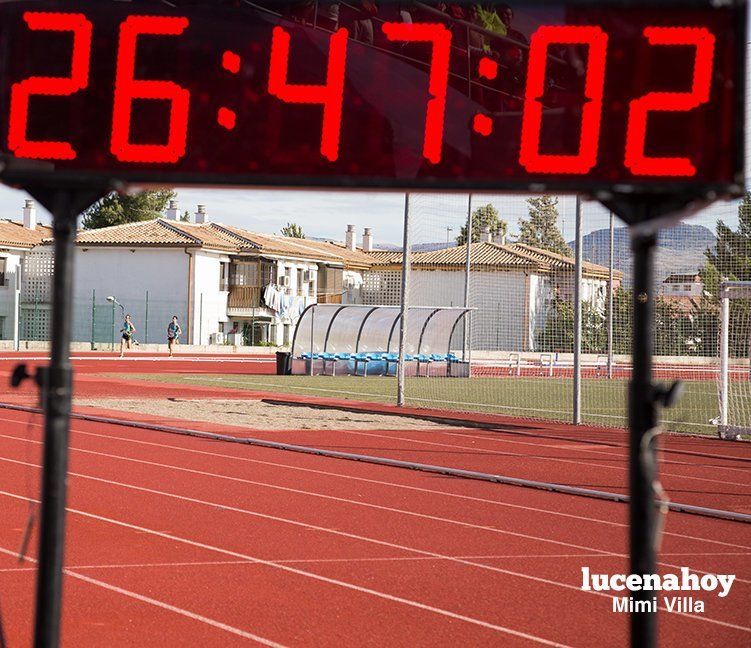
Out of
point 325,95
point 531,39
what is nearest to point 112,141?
point 325,95

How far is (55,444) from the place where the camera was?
385cm

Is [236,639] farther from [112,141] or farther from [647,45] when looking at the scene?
[647,45]

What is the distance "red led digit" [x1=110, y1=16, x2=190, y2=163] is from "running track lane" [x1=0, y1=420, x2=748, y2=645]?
3.09 meters

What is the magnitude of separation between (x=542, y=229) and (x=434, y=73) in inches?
740

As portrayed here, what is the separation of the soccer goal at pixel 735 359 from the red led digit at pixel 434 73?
1518cm

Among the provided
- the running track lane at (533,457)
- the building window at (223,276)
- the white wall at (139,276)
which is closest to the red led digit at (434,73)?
the running track lane at (533,457)

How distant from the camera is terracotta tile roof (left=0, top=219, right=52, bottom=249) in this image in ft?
193

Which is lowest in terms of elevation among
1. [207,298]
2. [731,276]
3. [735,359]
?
[735,359]

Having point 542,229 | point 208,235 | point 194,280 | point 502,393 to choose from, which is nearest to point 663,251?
point 542,229

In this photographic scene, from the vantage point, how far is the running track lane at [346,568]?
651cm

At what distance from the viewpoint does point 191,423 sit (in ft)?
59.5

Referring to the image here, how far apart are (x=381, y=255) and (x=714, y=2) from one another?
76198 millimetres

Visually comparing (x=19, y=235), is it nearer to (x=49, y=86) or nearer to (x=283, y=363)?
(x=283, y=363)

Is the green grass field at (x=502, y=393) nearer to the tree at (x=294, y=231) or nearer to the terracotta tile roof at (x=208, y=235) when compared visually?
the terracotta tile roof at (x=208, y=235)
